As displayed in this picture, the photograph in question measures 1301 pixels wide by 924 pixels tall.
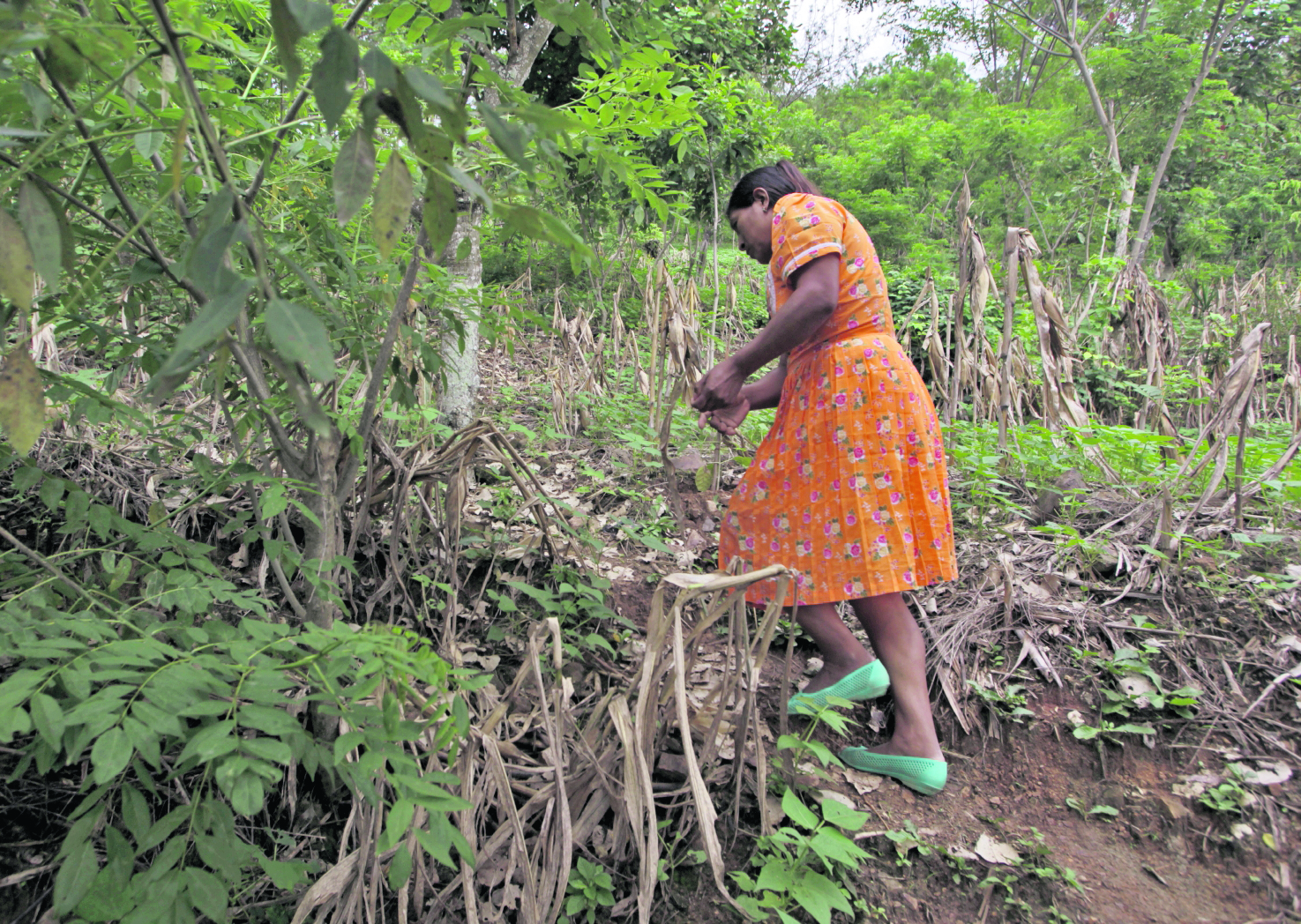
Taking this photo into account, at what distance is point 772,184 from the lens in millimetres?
1822

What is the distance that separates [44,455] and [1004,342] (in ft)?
10.4

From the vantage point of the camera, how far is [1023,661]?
6.22ft

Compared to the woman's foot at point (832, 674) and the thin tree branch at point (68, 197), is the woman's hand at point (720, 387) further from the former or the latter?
the thin tree branch at point (68, 197)

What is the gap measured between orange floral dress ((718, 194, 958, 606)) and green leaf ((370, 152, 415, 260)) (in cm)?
117

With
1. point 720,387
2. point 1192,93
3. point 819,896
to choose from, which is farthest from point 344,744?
point 1192,93

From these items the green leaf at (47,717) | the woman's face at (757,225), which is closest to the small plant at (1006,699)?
the woman's face at (757,225)

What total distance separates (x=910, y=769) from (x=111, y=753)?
1.49 metres

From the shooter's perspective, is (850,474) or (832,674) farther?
(832,674)

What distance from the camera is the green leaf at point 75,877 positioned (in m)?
0.87

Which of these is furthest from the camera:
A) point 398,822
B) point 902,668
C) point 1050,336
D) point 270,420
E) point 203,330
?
point 1050,336

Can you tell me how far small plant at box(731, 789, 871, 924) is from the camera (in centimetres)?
118

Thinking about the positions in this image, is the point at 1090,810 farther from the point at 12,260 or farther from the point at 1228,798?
the point at 12,260

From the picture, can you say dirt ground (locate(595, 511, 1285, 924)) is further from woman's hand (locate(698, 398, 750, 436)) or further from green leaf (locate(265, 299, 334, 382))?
green leaf (locate(265, 299, 334, 382))

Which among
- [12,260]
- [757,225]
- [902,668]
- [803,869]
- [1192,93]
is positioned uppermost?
[1192,93]
